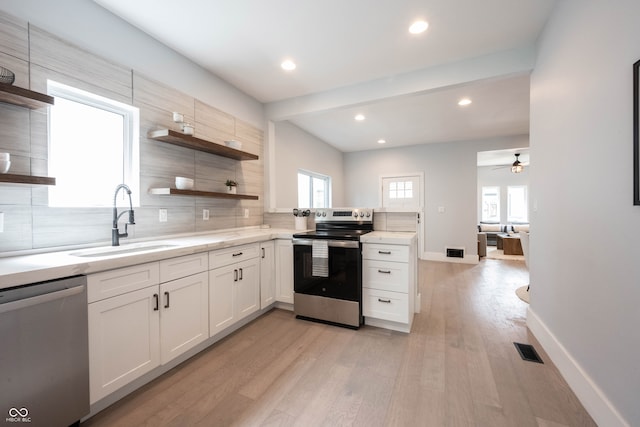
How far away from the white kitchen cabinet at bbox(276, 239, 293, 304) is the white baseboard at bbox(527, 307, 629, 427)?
2236 mm

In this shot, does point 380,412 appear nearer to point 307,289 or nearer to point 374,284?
point 374,284

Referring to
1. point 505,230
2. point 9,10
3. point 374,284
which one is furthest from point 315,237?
point 505,230

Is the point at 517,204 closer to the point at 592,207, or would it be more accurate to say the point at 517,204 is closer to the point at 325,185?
the point at 325,185

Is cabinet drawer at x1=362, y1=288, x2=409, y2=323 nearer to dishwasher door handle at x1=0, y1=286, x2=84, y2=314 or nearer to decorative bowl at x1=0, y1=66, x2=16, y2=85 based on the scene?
dishwasher door handle at x1=0, y1=286, x2=84, y2=314

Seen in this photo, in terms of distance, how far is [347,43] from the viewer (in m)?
2.38

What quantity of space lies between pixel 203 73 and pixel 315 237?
6.87ft

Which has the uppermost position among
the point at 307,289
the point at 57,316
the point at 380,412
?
Answer: the point at 57,316

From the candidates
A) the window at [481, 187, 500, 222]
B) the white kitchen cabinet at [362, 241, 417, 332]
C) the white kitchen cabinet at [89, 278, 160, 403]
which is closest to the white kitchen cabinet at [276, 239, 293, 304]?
the white kitchen cabinet at [362, 241, 417, 332]

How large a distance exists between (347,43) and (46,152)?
240 centimetres

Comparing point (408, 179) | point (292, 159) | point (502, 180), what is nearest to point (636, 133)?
point (292, 159)

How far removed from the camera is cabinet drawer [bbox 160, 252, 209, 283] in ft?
5.69

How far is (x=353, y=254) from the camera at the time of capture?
8.07 feet

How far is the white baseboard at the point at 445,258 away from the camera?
554cm

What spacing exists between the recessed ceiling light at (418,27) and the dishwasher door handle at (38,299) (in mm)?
2862
